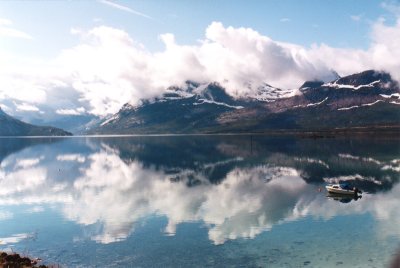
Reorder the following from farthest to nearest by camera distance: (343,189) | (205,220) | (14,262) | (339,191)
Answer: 1. (339,191)
2. (343,189)
3. (205,220)
4. (14,262)

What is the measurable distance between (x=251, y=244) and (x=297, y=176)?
2757 inches

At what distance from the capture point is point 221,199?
84.0 meters

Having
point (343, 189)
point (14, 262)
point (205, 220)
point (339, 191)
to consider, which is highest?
point (14, 262)

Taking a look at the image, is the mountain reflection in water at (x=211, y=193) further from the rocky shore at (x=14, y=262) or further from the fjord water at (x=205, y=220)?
the rocky shore at (x=14, y=262)

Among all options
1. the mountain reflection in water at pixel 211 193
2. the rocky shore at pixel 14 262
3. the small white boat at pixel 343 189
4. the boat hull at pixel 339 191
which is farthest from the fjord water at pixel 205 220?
the rocky shore at pixel 14 262

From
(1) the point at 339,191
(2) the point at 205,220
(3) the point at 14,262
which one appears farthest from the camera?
(1) the point at 339,191

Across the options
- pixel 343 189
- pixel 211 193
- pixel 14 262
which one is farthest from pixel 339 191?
pixel 14 262

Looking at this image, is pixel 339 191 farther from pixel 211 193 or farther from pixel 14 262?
pixel 14 262

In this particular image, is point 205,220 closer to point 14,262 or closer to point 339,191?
point 14,262

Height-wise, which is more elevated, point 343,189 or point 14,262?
point 14,262

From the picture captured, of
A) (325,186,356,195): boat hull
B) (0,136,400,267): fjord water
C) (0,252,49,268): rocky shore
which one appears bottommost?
(0,136,400,267): fjord water

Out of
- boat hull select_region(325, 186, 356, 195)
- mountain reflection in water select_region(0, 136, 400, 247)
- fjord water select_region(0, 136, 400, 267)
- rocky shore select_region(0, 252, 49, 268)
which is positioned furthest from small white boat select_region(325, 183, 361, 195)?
rocky shore select_region(0, 252, 49, 268)

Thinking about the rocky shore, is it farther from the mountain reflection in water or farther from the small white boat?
the small white boat

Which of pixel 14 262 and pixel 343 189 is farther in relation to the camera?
pixel 343 189
